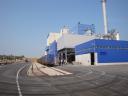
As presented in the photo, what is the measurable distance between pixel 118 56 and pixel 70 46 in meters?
23.5

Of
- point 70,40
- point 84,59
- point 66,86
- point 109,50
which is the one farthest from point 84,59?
point 66,86

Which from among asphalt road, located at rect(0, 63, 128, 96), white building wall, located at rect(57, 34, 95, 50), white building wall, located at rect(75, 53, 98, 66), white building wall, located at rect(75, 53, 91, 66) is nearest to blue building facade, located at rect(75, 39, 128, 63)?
white building wall, located at rect(75, 53, 98, 66)

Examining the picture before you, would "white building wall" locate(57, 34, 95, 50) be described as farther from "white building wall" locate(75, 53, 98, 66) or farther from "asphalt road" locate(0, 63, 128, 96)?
"asphalt road" locate(0, 63, 128, 96)

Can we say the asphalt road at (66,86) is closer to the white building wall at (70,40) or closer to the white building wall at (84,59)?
the white building wall at (84,59)

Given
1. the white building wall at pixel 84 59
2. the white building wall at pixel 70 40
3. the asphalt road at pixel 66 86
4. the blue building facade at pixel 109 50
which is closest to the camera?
the asphalt road at pixel 66 86

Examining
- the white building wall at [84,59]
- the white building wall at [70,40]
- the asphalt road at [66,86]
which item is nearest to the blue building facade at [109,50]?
the white building wall at [84,59]

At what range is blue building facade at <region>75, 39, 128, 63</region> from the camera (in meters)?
58.6

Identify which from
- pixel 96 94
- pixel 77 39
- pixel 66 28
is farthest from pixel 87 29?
pixel 96 94

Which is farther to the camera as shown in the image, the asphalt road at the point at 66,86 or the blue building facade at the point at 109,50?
the blue building facade at the point at 109,50

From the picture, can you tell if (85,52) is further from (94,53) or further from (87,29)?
(87,29)

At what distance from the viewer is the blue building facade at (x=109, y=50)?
58.6m

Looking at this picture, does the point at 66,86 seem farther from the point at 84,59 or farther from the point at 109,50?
the point at 84,59

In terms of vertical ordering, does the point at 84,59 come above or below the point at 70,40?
below

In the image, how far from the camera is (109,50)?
196ft
